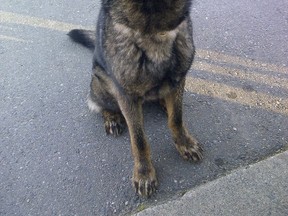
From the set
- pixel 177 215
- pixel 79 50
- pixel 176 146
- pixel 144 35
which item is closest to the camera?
pixel 144 35

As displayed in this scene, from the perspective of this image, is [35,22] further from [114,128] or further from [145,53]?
[145,53]

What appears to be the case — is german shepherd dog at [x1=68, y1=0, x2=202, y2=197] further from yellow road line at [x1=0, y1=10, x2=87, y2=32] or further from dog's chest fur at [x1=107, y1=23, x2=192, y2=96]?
yellow road line at [x1=0, y1=10, x2=87, y2=32]

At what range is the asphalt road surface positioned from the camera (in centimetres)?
243

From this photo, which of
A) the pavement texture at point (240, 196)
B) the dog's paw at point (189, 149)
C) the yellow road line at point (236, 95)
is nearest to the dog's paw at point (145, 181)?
the pavement texture at point (240, 196)

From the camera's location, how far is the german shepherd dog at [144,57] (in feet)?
6.37

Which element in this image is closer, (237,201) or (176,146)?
(237,201)

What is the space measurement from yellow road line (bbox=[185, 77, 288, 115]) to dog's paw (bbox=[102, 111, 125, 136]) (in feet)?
2.22

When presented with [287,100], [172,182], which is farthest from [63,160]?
[287,100]

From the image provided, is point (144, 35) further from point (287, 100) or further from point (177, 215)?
point (287, 100)

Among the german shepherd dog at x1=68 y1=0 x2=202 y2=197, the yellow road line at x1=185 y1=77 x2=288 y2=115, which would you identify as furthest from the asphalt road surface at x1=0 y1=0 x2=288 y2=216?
the german shepherd dog at x1=68 y1=0 x2=202 y2=197

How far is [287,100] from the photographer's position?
114 inches

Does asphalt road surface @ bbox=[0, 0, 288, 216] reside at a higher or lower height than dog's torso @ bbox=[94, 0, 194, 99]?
lower

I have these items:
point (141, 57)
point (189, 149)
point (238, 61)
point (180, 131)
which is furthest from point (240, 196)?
point (238, 61)

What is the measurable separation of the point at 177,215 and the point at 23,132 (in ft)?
4.69
